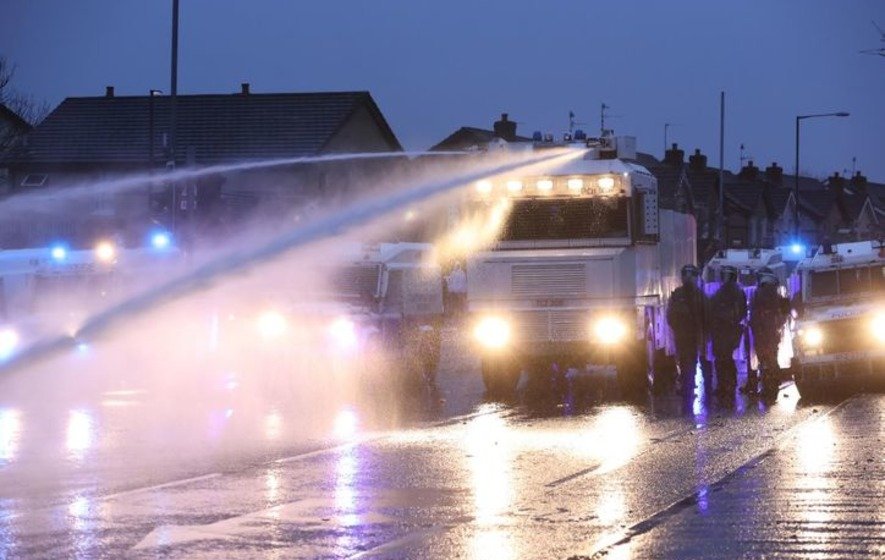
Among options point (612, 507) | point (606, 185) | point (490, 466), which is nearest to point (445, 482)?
point (490, 466)

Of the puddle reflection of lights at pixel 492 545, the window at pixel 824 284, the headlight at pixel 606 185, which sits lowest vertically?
the puddle reflection of lights at pixel 492 545

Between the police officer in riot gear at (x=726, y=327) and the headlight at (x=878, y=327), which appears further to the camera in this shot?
the police officer in riot gear at (x=726, y=327)

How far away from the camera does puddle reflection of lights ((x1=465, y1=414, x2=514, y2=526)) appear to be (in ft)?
39.0

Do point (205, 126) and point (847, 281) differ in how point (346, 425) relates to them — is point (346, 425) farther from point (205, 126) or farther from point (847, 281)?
point (205, 126)

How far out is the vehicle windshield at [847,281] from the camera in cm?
2372

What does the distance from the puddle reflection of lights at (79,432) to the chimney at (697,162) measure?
85.6 meters

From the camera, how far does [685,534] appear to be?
10656mm

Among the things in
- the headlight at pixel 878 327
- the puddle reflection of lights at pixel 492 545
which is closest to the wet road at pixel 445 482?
the puddle reflection of lights at pixel 492 545

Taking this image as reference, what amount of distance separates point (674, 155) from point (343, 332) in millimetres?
69290

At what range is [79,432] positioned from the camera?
59.9 ft

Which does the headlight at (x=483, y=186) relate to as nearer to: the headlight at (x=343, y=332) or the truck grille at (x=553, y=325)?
the truck grille at (x=553, y=325)

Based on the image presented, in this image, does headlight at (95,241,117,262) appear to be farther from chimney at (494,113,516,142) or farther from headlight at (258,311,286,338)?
chimney at (494,113,516,142)

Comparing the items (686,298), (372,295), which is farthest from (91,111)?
(686,298)

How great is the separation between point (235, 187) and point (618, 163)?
129ft
